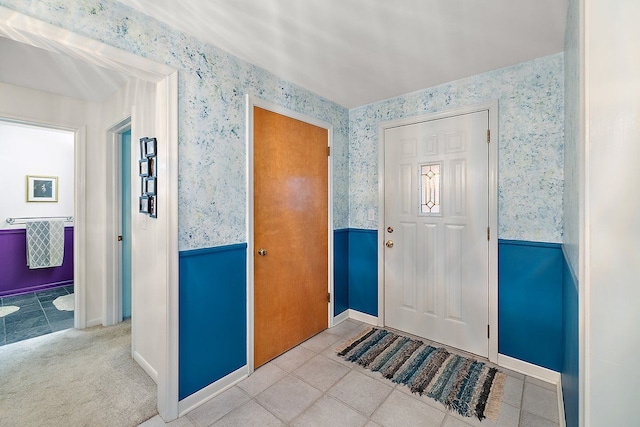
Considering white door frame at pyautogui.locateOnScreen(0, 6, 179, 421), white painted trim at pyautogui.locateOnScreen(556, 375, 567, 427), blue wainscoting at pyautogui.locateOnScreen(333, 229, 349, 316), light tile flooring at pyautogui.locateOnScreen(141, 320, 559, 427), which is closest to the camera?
white door frame at pyautogui.locateOnScreen(0, 6, 179, 421)

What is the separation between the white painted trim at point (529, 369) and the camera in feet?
6.51

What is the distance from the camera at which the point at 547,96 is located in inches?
78.6

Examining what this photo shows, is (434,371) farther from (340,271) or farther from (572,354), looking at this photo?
(340,271)

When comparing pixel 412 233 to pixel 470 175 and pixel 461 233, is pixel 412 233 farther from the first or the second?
pixel 470 175

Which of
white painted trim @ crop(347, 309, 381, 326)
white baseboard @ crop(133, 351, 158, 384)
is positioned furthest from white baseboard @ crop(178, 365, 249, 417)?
white painted trim @ crop(347, 309, 381, 326)

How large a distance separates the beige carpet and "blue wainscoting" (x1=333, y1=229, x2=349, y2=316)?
1746mm

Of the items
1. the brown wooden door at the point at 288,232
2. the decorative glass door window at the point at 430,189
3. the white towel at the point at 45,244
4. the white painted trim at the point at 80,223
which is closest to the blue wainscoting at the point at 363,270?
the brown wooden door at the point at 288,232

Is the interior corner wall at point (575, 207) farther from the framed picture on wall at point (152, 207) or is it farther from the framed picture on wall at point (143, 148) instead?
the framed picture on wall at point (143, 148)

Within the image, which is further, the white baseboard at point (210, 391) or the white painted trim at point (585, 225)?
the white baseboard at point (210, 391)

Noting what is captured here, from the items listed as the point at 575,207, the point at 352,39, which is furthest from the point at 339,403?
the point at 352,39

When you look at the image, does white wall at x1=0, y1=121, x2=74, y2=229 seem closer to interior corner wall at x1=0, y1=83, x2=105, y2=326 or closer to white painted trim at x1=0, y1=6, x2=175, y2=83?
interior corner wall at x1=0, y1=83, x2=105, y2=326

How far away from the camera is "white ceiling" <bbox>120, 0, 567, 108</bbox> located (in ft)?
4.96

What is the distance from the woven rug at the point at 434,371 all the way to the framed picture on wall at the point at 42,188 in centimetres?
494

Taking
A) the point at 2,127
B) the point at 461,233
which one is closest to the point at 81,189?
the point at 2,127
